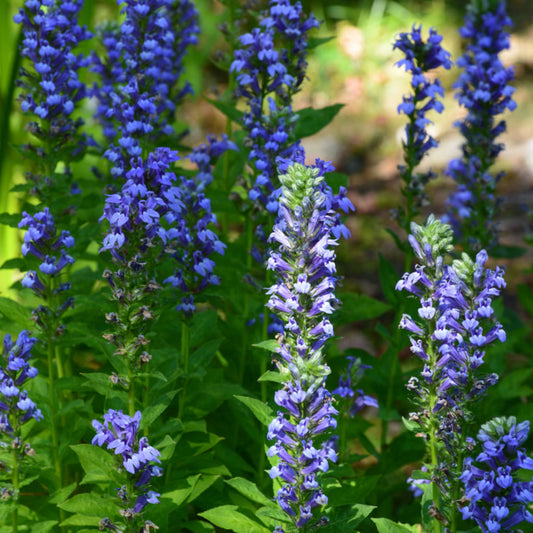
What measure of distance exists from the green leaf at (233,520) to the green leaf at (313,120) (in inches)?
84.8

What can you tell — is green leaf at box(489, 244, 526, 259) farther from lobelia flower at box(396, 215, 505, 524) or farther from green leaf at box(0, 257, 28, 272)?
green leaf at box(0, 257, 28, 272)

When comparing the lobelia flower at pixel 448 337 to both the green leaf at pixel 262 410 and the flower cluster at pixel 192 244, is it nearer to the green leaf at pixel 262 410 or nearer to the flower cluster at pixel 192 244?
the green leaf at pixel 262 410

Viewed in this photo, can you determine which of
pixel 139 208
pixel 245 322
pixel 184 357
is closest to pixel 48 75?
pixel 139 208

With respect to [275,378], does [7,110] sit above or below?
above

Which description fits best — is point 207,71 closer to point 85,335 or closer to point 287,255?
point 85,335

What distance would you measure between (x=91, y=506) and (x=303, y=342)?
1271 millimetres

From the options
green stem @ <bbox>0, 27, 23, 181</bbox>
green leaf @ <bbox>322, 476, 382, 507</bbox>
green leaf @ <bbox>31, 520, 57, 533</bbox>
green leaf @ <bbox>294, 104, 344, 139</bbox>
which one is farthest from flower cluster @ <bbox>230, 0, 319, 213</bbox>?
green leaf @ <bbox>31, 520, 57, 533</bbox>

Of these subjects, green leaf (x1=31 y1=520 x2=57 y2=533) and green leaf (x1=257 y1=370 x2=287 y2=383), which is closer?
green leaf (x1=257 y1=370 x2=287 y2=383)

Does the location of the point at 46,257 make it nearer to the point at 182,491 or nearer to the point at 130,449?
the point at 130,449

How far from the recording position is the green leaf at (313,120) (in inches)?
180

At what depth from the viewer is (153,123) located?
421 centimetres

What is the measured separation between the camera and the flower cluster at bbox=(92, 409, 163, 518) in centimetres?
312

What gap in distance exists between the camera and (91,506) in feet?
11.1

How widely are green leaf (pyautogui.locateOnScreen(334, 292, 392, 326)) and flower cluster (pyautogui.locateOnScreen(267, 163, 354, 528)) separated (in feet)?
5.59
